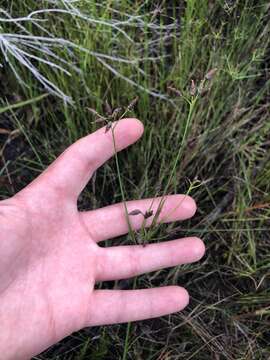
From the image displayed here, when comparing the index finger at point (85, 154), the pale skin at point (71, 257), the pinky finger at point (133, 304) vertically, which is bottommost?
the pinky finger at point (133, 304)

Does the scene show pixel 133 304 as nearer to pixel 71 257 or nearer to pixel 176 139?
pixel 71 257

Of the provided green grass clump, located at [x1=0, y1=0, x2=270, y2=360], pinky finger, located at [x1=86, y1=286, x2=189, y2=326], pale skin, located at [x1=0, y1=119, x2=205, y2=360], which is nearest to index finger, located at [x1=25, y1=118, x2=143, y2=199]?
pale skin, located at [x1=0, y1=119, x2=205, y2=360]

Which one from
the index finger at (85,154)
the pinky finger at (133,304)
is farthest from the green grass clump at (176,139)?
the index finger at (85,154)

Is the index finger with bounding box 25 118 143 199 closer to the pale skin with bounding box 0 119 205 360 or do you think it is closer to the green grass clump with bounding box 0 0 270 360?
the pale skin with bounding box 0 119 205 360

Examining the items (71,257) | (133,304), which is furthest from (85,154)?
(133,304)

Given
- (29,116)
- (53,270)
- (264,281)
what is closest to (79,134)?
(29,116)

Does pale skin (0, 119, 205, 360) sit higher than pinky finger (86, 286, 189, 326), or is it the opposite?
pale skin (0, 119, 205, 360)

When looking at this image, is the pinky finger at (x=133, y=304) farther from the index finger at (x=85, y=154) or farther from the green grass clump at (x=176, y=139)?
the index finger at (x=85, y=154)

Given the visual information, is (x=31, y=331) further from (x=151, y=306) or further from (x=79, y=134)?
(x=79, y=134)
